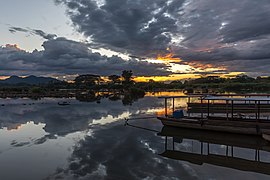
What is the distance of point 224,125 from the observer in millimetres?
15867

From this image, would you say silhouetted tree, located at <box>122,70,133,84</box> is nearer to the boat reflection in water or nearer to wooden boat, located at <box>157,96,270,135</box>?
wooden boat, located at <box>157,96,270,135</box>

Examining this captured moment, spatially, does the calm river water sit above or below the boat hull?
below

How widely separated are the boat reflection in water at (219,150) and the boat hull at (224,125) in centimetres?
39

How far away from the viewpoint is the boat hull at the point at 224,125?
14.7 metres

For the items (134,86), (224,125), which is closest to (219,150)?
(224,125)

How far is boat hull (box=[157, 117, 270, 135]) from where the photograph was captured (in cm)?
1473

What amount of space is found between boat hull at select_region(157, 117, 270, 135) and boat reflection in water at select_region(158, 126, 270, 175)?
0.39 m

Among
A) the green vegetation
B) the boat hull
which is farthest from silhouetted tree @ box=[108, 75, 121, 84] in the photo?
the boat hull

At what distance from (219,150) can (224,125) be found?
3.90 m

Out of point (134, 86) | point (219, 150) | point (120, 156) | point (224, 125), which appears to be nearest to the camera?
point (120, 156)

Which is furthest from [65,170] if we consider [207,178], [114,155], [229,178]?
[229,178]

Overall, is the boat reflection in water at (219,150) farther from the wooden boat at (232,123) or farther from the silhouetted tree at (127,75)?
the silhouetted tree at (127,75)

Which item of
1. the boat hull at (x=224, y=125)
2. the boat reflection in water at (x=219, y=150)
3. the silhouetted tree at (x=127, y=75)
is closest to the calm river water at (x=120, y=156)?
the boat reflection in water at (x=219, y=150)

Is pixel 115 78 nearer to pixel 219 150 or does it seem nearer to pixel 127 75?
pixel 127 75
